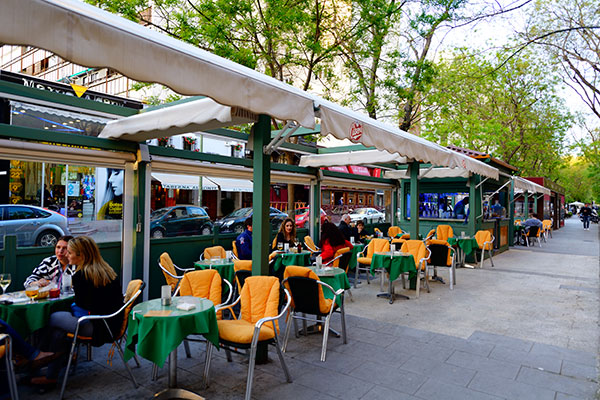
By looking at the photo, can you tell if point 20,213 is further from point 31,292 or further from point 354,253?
point 354,253

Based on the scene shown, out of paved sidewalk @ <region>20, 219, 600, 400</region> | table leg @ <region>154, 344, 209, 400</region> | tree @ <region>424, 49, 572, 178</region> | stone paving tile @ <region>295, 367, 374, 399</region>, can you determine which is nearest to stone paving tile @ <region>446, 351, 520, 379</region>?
paved sidewalk @ <region>20, 219, 600, 400</region>

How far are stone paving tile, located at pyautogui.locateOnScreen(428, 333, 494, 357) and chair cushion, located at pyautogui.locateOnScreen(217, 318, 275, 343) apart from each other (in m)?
2.26

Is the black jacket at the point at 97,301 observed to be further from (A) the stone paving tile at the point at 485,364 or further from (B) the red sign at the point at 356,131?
(A) the stone paving tile at the point at 485,364

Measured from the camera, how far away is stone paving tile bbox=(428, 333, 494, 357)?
421 cm

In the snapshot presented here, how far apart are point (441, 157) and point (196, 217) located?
4525 millimetres

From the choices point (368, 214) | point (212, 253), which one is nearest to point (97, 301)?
point (212, 253)

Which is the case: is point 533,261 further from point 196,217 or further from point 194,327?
point 194,327

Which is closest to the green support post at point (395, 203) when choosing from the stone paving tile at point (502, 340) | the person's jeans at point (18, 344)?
the stone paving tile at point (502, 340)

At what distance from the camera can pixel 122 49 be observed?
192 cm

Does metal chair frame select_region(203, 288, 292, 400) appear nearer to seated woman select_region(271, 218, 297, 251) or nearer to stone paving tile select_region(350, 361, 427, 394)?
stone paving tile select_region(350, 361, 427, 394)

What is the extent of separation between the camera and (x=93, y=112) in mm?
5238

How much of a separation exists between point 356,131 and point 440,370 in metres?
2.54

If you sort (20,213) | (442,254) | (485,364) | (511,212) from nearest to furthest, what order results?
(485,364) < (20,213) < (442,254) < (511,212)

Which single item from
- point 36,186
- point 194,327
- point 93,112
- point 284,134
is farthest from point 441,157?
point 36,186
